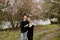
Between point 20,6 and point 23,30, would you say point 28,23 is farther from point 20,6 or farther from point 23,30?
point 20,6

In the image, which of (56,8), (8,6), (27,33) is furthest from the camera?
(8,6)

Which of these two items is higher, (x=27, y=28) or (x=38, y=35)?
(x=27, y=28)

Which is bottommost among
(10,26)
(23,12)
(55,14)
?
(10,26)

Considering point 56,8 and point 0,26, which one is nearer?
point 56,8

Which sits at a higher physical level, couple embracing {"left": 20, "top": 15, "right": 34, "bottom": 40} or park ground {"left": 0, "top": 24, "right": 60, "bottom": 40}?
couple embracing {"left": 20, "top": 15, "right": 34, "bottom": 40}

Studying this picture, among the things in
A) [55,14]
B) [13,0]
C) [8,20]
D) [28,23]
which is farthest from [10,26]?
[28,23]

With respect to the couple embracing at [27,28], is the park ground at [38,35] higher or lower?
lower

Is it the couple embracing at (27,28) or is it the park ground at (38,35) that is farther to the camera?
the park ground at (38,35)

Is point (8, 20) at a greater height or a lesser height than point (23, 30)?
lesser

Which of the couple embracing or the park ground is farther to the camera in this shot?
the park ground

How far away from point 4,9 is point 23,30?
467 inches

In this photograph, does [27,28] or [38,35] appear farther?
[38,35]

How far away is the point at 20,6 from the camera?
82.0 ft

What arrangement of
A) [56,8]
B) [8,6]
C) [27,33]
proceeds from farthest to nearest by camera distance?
[8,6], [56,8], [27,33]
